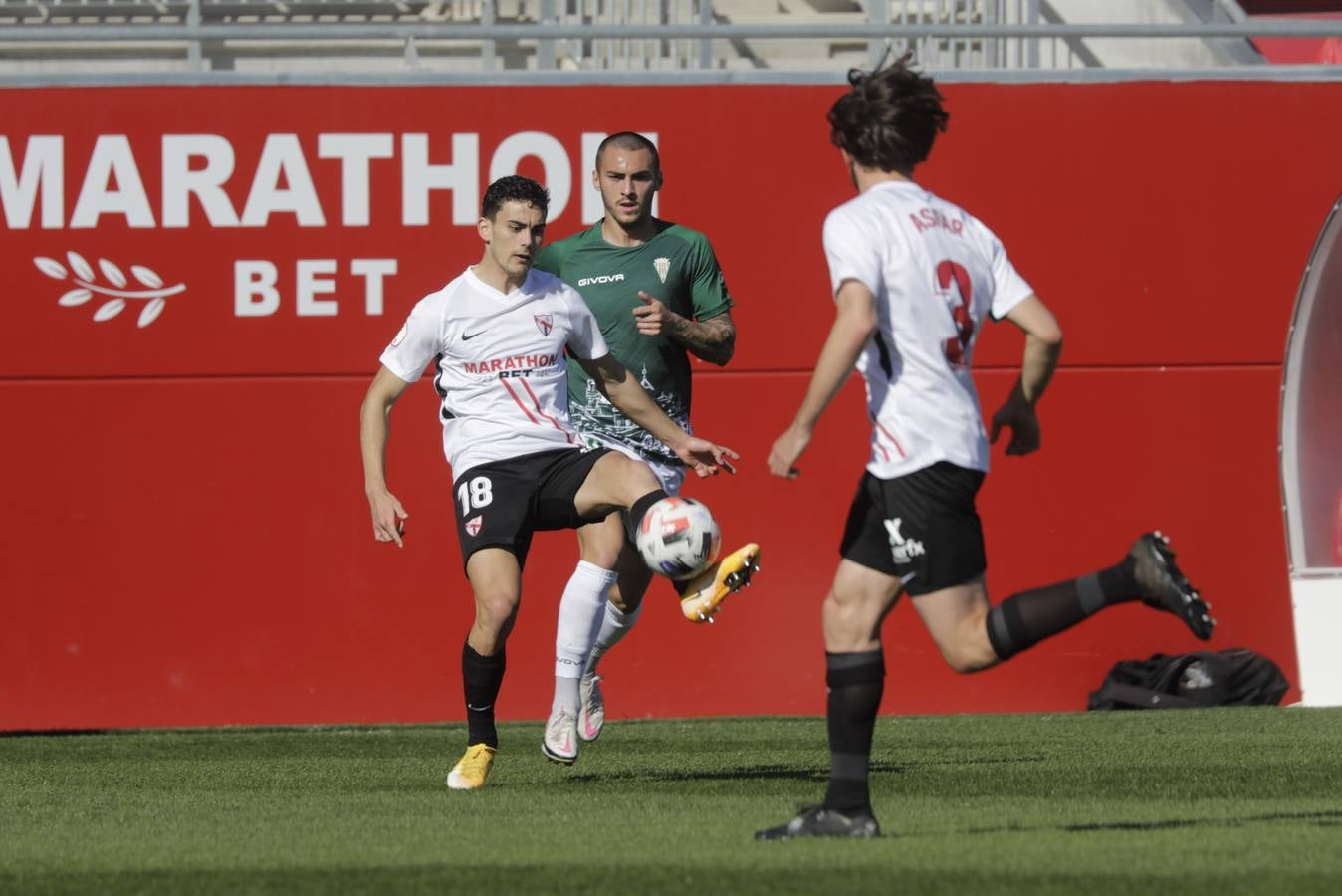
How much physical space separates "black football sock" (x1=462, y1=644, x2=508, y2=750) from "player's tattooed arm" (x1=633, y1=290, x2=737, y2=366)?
127cm

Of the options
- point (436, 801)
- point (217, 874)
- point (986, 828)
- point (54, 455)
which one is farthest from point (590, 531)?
point (54, 455)

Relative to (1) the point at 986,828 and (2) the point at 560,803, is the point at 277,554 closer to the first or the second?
(2) the point at 560,803

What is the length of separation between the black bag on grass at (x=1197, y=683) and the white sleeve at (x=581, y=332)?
4.63 metres

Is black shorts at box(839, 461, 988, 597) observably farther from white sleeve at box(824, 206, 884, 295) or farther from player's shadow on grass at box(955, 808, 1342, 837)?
player's shadow on grass at box(955, 808, 1342, 837)

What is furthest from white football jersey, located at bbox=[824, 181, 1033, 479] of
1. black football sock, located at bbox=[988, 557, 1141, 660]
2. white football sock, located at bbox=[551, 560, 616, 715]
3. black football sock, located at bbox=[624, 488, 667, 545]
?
white football sock, located at bbox=[551, 560, 616, 715]

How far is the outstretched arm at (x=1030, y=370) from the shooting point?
5.36 meters

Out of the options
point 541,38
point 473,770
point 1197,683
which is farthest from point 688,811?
point 541,38

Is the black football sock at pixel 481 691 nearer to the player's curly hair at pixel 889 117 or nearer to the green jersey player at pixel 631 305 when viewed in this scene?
the green jersey player at pixel 631 305

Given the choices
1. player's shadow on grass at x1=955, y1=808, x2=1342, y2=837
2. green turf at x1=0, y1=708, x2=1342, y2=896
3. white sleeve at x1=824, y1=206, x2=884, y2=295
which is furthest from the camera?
player's shadow on grass at x1=955, y1=808, x2=1342, y2=837

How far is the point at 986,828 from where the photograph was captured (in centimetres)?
568

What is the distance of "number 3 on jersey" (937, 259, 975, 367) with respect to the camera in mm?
5301

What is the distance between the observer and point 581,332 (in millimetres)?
7324

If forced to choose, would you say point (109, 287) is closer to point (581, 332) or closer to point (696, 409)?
point (696, 409)

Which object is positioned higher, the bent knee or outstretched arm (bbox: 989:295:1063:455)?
outstretched arm (bbox: 989:295:1063:455)
